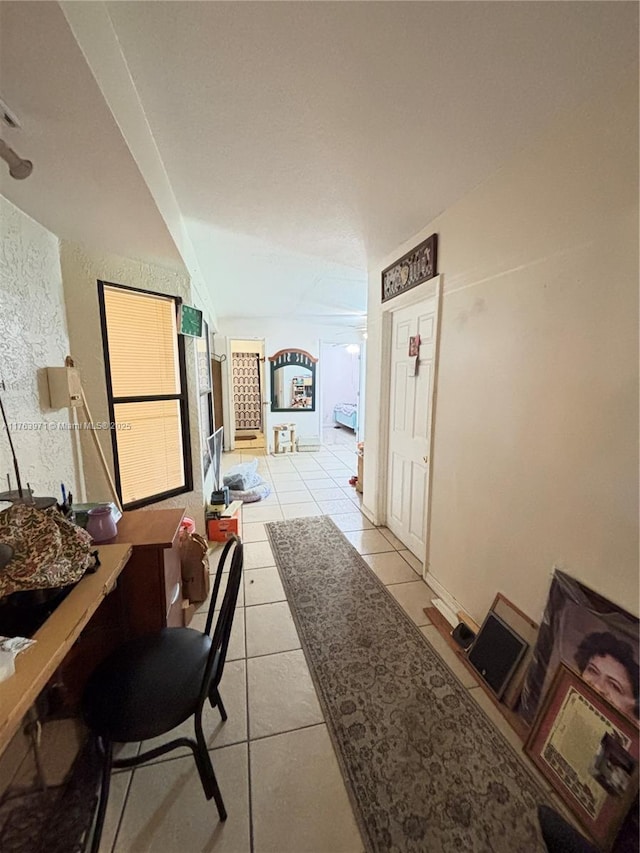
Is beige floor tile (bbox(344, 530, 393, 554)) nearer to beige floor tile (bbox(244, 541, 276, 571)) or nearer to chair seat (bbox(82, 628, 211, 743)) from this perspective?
beige floor tile (bbox(244, 541, 276, 571))

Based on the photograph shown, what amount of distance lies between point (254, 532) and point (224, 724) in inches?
70.6

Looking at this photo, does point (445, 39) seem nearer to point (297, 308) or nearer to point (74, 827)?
point (74, 827)

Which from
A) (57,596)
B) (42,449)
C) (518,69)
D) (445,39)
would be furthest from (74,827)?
(518,69)

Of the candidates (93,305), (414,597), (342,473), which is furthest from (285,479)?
(93,305)

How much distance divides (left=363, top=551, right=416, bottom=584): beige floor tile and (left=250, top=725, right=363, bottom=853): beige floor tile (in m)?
1.20

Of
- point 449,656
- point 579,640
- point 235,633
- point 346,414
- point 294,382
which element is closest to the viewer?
point 579,640

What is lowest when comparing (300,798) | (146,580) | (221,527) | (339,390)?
(300,798)

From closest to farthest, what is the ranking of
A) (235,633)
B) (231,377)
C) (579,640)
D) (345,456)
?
(579,640)
(235,633)
(345,456)
(231,377)

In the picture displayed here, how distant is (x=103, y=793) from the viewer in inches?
40.8

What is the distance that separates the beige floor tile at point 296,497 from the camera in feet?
13.1

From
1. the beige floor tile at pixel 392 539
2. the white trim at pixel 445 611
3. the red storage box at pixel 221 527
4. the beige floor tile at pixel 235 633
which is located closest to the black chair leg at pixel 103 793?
the beige floor tile at pixel 235 633

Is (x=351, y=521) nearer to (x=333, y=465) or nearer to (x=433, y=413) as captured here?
(x=433, y=413)

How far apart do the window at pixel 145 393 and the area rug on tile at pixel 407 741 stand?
1.43 metres

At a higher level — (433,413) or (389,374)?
(389,374)
